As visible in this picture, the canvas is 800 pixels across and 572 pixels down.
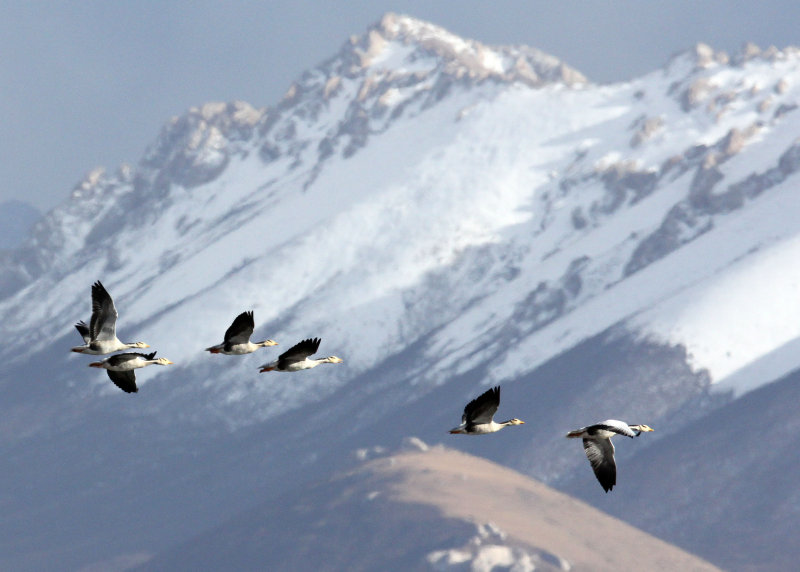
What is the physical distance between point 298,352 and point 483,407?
12110 millimetres

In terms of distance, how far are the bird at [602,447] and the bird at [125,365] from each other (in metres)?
21.4

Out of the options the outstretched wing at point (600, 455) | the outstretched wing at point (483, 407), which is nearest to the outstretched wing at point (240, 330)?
the outstretched wing at point (483, 407)

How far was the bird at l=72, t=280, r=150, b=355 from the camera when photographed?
7806 centimetres

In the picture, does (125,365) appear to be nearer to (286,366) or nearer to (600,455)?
(286,366)

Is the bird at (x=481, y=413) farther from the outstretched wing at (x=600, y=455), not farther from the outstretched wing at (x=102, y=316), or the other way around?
the outstretched wing at (x=102, y=316)

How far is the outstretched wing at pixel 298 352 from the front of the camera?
82.2 metres

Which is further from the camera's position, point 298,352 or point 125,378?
point 298,352

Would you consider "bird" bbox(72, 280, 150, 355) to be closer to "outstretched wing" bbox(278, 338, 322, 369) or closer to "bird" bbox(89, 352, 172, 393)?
"bird" bbox(89, 352, 172, 393)

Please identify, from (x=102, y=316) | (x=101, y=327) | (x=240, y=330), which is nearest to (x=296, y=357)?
(x=240, y=330)

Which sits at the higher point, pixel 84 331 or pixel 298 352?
pixel 84 331

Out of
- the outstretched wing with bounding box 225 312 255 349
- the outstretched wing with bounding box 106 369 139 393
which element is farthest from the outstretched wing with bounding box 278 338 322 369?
the outstretched wing with bounding box 106 369 139 393

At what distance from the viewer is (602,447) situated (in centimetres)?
7475

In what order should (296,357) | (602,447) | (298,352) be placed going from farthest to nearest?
1. (296,357)
2. (298,352)
3. (602,447)

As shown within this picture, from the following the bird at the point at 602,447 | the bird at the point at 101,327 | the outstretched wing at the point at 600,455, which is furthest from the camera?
the bird at the point at 101,327
